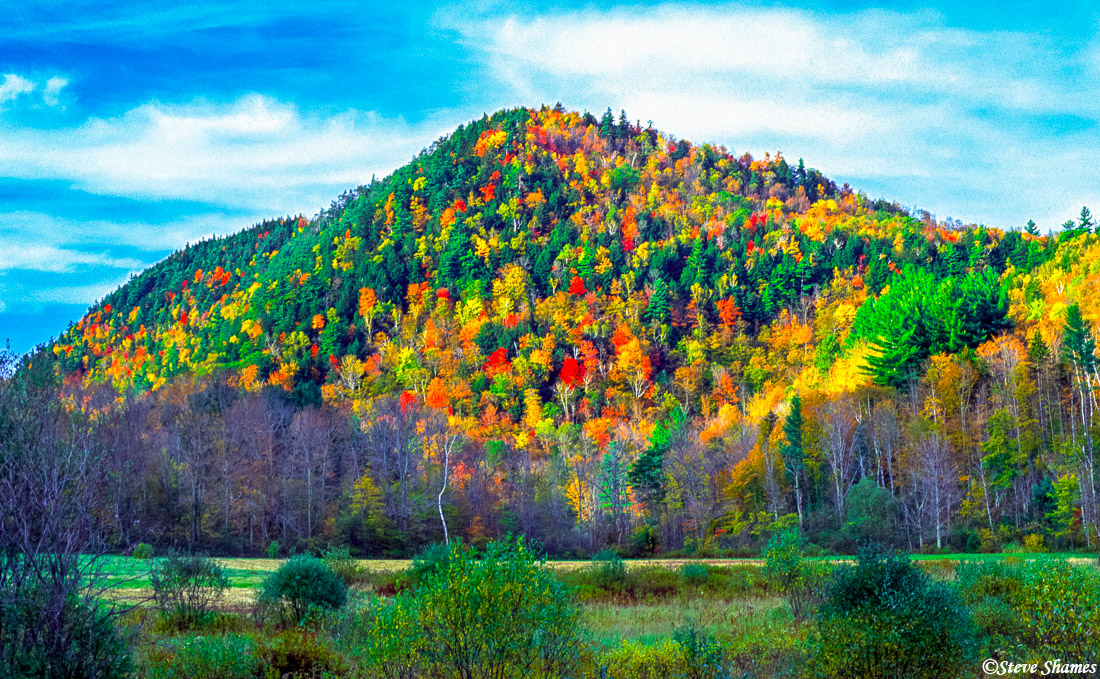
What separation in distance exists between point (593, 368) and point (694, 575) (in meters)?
83.0

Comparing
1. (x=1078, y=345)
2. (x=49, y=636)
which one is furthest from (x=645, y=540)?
(x=49, y=636)

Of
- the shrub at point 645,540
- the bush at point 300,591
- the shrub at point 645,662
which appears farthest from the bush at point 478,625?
the shrub at point 645,540

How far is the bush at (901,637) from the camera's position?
407 inches

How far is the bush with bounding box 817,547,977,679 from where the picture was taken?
10328 mm

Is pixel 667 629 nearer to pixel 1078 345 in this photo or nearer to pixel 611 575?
pixel 611 575

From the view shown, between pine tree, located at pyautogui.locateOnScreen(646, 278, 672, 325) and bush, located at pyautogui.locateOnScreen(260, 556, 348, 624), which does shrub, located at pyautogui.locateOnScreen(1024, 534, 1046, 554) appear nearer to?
bush, located at pyautogui.locateOnScreen(260, 556, 348, 624)

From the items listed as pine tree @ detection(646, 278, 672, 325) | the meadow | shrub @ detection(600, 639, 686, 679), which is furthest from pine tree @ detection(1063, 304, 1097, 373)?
pine tree @ detection(646, 278, 672, 325)

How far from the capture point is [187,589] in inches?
749

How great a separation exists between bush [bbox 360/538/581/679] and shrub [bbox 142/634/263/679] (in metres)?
4.55

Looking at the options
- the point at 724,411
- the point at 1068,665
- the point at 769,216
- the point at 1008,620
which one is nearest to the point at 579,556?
the point at 1008,620

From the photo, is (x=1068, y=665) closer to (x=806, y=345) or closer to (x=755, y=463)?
(x=755, y=463)

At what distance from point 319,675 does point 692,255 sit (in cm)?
12589

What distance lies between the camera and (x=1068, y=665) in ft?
35.2

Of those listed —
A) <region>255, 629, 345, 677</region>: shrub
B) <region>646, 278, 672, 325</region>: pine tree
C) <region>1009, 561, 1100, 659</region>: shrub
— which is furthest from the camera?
<region>646, 278, 672, 325</region>: pine tree
